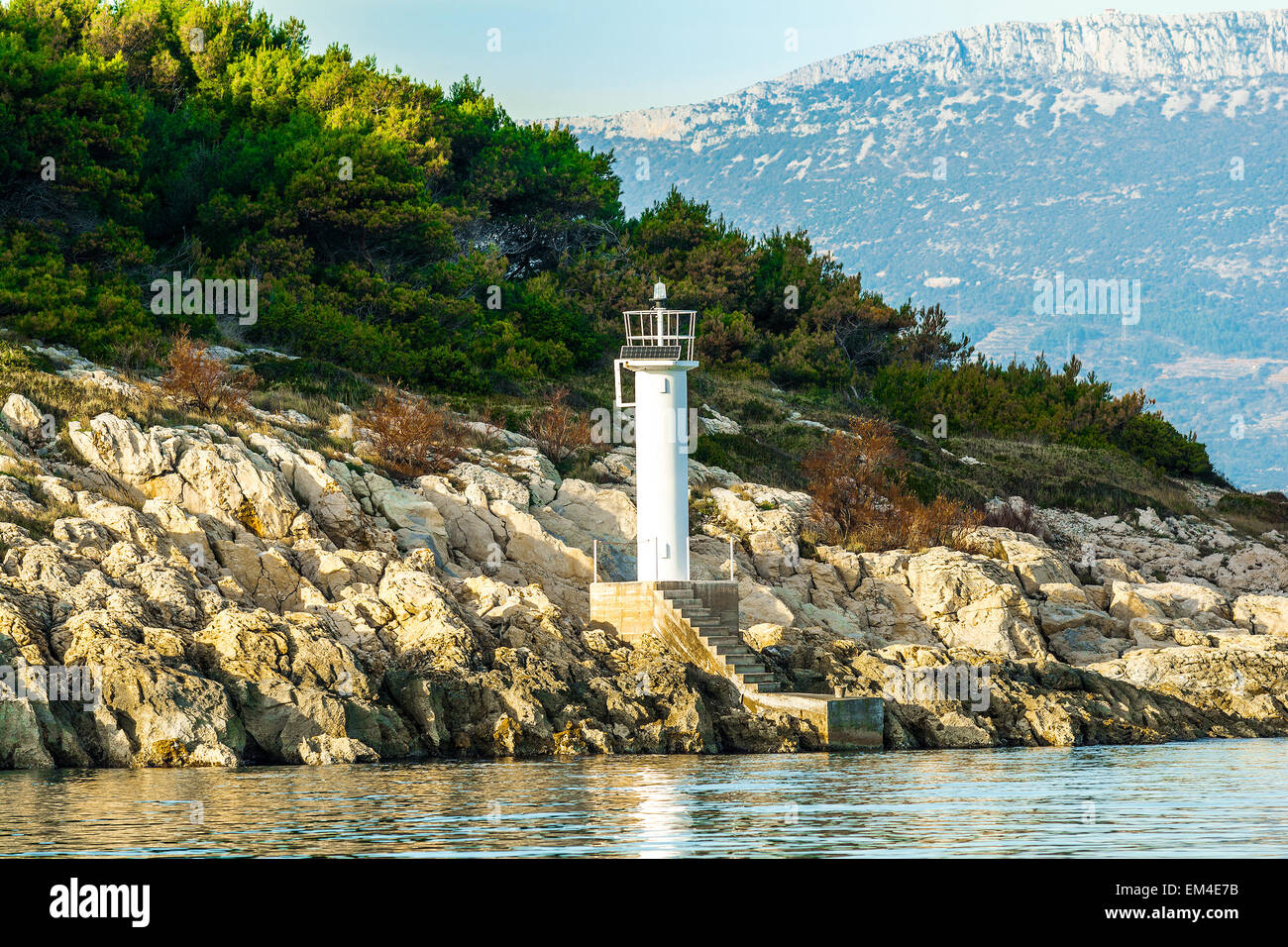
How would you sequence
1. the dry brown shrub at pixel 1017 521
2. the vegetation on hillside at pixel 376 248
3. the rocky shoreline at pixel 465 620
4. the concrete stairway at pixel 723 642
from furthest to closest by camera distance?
the dry brown shrub at pixel 1017 521, the vegetation on hillside at pixel 376 248, the concrete stairway at pixel 723 642, the rocky shoreline at pixel 465 620

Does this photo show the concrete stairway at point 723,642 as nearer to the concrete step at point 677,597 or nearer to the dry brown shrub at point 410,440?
the concrete step at point 677,597

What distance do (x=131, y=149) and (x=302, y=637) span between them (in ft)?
70.7

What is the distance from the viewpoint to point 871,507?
32.1 m

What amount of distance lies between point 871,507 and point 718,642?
392 inches

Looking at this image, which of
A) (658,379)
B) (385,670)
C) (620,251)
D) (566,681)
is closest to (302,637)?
(385,670)

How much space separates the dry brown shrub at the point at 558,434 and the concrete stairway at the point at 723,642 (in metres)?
8.52

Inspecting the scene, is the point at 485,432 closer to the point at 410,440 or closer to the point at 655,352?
the point at 410,440

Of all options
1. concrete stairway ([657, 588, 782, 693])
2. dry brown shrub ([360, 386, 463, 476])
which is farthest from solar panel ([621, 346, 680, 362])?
dry brown shrub ([360, 386, 463, 476])

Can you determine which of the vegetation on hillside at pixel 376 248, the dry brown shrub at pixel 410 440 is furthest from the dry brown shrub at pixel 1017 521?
the dry brown shrub at pixel 410 440

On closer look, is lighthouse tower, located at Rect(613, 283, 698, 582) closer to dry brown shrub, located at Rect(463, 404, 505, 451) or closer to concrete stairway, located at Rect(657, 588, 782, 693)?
concrete stairway, located at Rect(657, 588, 782, 693)

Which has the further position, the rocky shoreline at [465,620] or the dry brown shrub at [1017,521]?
the dry brown shrub at [1017,521]

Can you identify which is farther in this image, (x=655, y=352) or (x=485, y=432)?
(x=485, y=432)

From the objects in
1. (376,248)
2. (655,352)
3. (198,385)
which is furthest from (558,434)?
(376,248)

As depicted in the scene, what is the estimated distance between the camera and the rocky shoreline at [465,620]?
18906 millimetres
